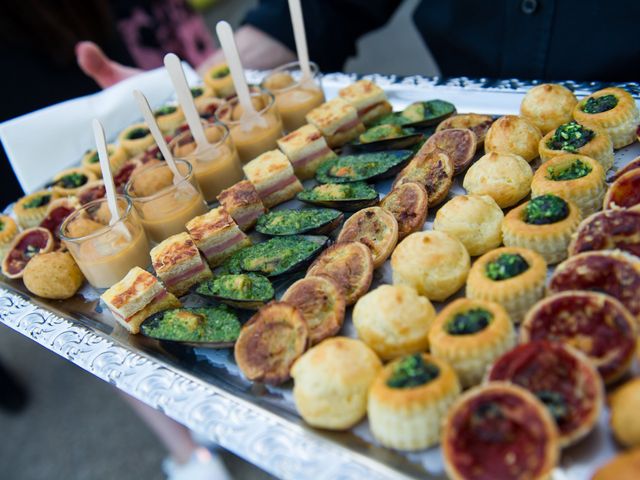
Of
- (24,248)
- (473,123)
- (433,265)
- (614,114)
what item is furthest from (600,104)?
(24,248)

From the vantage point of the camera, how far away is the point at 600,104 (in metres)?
2.84

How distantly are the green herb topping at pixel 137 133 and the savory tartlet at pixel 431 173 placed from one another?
6.88 feet

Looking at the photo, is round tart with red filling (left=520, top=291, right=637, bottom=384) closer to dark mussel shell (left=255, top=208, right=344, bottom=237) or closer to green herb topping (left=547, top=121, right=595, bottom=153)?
green herb topping (left=547, top=121, right=595, bottom=153)

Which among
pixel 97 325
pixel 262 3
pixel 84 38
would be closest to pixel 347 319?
pixel 97 325

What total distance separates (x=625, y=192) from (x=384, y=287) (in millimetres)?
1099

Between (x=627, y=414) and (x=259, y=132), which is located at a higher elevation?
(x=259, y=132)

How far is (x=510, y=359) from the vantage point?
1.80m

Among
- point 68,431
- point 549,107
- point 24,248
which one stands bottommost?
point 68,431

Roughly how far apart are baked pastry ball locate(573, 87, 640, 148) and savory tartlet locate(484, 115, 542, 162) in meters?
0.24

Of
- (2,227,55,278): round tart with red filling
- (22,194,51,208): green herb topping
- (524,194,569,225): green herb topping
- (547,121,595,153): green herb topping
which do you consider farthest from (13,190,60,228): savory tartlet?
(547,121,595,153): green herb topping

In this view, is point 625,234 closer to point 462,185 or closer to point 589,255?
point 589,255

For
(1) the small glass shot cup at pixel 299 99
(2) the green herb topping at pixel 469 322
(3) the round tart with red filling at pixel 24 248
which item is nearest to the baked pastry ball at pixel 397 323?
(2) the green herb topping at pixel 469 322

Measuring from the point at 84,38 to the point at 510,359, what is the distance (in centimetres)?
486

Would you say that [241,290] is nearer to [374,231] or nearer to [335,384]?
[374,231]
